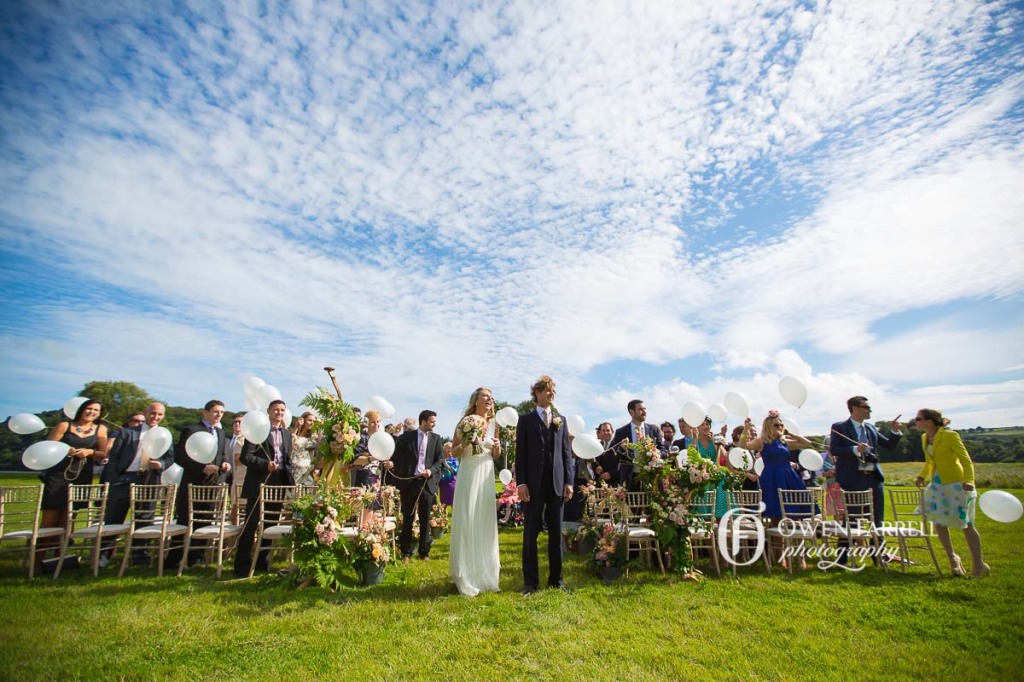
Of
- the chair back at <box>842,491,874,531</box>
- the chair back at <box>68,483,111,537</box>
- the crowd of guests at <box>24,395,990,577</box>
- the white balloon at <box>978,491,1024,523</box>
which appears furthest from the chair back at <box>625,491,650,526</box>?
the chair back at <box>68,483,111,537</box>

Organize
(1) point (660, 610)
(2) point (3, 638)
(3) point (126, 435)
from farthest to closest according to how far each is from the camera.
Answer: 1. (3) point (126, 435)
2. (1) point (660, 610)
3. (2) point (3, 638)

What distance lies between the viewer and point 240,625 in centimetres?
495

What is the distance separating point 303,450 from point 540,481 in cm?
404

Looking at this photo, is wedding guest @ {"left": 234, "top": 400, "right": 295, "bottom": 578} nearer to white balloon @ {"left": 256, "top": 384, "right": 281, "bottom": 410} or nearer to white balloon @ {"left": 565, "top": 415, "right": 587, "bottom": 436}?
white balloon @ {"left": 256, "top": 384, "right": 281, "bottom": 410}

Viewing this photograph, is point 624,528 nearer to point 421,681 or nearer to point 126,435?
point 421,681

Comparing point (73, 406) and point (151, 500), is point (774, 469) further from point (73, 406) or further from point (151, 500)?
→ point (73, 406)

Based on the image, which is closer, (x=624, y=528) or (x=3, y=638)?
(x=3, y=638)

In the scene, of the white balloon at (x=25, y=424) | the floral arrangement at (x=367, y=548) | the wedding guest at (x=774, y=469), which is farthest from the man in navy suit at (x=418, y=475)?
the wedding guest at (x=774, y=469)

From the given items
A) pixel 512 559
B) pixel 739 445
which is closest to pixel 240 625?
pixel 512 559

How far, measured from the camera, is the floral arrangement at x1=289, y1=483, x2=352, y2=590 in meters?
6.26

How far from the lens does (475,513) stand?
21.0 feet

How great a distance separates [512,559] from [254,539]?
13.4ft

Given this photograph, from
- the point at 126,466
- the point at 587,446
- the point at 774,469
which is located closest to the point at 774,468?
the point at 774,469

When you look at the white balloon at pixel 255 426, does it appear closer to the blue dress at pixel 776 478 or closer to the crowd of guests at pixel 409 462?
the crowd of guests at pixel 409 462
